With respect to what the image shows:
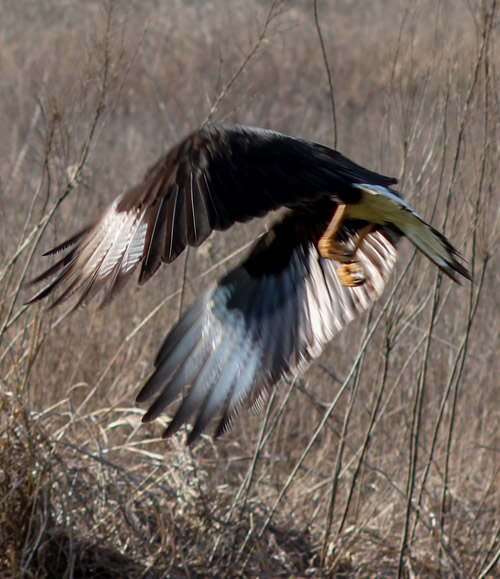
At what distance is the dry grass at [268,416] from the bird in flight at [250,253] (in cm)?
31

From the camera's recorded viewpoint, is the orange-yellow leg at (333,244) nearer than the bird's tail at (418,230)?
No

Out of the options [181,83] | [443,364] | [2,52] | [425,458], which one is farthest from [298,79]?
[425,458]

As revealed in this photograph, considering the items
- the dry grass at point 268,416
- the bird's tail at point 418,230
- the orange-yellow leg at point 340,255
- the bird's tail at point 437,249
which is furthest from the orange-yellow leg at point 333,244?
the dry grass at point 268,416

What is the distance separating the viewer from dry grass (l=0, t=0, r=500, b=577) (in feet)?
11.6

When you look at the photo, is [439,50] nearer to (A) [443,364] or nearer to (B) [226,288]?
(B) [226,288]

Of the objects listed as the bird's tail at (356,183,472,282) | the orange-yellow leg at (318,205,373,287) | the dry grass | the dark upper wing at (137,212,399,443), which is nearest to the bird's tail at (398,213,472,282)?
the bird's tail at (356,183,472,282)

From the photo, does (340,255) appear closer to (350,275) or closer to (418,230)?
(350,275)

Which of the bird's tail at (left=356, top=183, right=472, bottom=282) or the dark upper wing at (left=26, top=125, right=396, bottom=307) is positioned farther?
the bird's tail at (left=356, top=183, right=472, bottom=282)

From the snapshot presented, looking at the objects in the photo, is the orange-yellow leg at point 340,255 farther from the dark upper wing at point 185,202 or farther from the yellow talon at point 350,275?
the dark upper wing at point 185,202

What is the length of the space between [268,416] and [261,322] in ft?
1.51

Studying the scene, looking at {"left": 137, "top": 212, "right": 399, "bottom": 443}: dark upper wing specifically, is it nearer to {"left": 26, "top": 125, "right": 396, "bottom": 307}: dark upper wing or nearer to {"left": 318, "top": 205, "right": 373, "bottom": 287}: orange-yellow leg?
{"left": 318, "top": 205, "right": 373, "bottom": 287}: orange-yellow leg

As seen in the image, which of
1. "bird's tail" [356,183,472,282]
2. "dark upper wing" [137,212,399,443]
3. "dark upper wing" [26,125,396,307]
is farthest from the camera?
Answer: "dark upper wing" [137,212,399,443]

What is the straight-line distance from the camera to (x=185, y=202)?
250 centimetres

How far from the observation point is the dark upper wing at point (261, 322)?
3250 millimetres
